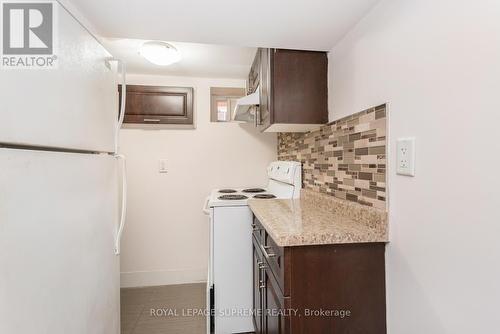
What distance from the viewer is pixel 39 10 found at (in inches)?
33.3

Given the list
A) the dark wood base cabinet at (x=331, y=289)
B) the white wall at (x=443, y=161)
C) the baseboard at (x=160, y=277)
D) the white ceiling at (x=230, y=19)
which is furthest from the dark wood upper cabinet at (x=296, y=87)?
the baseboard at (x=160, y=277)

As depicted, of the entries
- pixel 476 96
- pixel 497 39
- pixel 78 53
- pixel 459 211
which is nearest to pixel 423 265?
pixel 459 211

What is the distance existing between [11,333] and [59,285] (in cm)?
21

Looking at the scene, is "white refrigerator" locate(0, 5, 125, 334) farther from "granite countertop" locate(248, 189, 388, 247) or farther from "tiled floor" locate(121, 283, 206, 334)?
"granite countertop" locate(248, 189, 388, 247)

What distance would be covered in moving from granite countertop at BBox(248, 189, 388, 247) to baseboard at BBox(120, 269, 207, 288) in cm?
157

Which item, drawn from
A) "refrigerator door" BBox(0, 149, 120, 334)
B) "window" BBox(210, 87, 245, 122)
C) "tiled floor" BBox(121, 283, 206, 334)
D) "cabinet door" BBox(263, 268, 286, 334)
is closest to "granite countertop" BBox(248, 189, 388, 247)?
"cabinet door" BBox(263, 268, 286, 334)

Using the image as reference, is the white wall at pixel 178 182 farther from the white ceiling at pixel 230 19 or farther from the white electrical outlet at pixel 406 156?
the white electrical outlet at pixel 406 156

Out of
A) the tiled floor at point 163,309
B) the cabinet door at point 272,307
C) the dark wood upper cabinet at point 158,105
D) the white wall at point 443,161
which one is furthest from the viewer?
the dark wood upper cabinet at point 158,105

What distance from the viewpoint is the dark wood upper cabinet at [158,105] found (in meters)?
2.52

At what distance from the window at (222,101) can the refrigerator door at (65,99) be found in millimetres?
1389

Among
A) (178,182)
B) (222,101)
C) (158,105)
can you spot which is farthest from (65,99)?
(222,101)

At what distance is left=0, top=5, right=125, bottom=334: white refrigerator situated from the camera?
71cm

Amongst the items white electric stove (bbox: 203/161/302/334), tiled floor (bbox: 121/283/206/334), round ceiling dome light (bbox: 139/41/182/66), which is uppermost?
round ceiling dome light (bbox: 139/41/182/66)

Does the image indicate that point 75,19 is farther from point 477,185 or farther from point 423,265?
point 423,265
